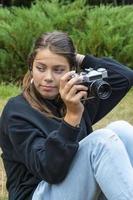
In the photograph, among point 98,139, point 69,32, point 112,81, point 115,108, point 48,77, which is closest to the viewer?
point 98,139

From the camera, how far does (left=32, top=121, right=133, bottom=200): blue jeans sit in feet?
9.32

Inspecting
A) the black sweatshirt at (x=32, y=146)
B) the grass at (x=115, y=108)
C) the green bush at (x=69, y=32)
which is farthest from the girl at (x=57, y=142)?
the green bush at (x=69, y=32)

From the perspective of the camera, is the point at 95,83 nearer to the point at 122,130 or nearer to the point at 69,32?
the point at 122,130

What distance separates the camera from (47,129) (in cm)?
304

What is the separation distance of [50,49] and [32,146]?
52cm

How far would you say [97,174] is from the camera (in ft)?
9.34

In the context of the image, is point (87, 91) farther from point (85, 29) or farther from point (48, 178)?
point (85, 29)

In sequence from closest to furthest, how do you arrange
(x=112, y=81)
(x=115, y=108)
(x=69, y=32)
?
(x=112, y=81)
(x=115, y=108)
(x=69, y=32)

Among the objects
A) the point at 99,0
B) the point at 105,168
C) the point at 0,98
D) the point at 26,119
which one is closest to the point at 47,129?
the point at 26,119

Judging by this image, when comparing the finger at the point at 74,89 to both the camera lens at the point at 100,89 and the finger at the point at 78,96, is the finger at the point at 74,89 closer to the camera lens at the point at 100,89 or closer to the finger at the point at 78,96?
the finger at the point at 78,96

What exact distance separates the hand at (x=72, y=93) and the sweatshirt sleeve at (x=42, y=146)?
0.06 metres

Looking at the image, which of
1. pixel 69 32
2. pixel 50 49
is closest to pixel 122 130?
pixel 50 49

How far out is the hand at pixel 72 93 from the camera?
278 centimetres

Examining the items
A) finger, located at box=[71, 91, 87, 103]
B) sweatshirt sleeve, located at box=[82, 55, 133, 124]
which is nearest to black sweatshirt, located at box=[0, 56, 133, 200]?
finger, located at box=[71, 91, 87, 103]
